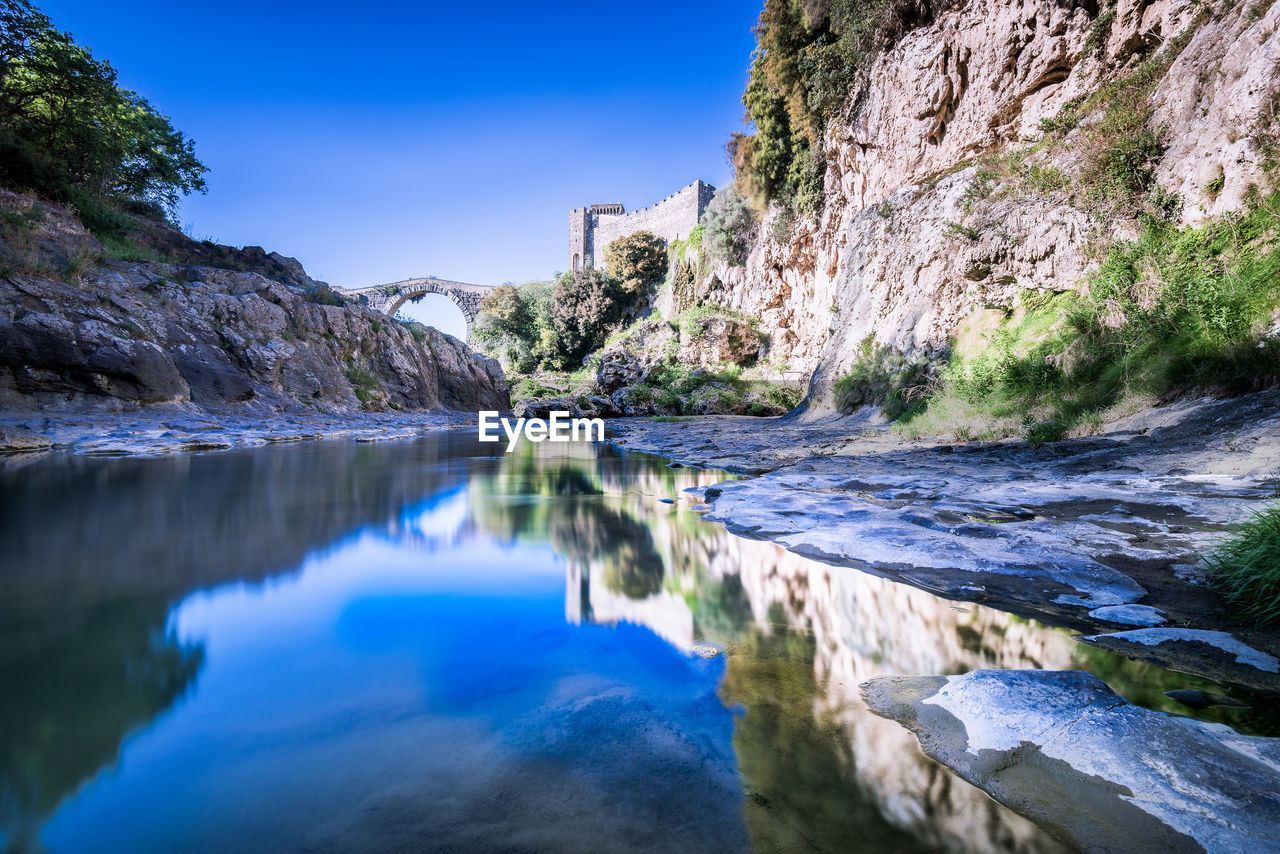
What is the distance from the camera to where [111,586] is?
195 cm

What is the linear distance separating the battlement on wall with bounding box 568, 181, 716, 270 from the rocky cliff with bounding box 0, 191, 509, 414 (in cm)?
2162

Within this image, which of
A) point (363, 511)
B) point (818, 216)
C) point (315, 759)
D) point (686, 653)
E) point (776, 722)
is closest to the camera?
point (315, 759)

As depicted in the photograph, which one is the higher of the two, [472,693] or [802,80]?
[802,80]

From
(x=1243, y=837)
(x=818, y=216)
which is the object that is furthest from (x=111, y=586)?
(x=818, y=216)

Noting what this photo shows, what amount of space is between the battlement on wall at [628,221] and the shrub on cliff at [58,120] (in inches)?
973

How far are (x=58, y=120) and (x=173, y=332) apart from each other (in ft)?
21.8

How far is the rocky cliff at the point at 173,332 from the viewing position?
299 inches

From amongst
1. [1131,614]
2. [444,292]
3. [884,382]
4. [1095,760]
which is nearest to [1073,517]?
[1131,614]

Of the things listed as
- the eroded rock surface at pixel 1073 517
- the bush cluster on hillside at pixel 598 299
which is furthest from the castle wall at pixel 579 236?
the eroded rock surface at pixel 1073 517

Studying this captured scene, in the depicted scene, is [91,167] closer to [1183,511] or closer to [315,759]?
[315,759]

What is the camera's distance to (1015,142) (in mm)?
8867

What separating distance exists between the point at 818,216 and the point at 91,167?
19.5 meters

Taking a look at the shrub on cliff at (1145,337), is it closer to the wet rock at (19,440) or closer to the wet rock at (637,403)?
the wet rock at (19,440)

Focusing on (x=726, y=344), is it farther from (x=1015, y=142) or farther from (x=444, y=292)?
(x=444, y=292)
